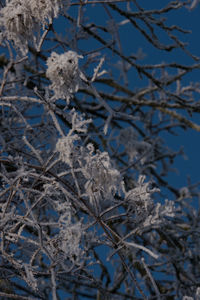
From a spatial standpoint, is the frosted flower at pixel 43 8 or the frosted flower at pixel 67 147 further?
the frosted flower at pixel 43 8

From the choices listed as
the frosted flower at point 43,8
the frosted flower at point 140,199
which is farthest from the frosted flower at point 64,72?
the frosted flower at point 140,199

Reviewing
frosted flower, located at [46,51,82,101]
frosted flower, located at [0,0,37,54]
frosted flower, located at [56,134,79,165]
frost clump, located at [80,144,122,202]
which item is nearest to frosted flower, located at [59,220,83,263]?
frost clump, located at [80,144,122,202]

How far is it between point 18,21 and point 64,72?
32cm

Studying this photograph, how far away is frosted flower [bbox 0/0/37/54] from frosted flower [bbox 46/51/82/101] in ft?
0.69

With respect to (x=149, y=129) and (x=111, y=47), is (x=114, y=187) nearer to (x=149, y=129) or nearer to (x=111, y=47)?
(x=111, y=47)

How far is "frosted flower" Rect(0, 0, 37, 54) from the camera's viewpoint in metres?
1.92

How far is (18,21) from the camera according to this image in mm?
1926

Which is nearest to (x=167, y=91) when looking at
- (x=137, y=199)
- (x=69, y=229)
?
(x=137, y=199)

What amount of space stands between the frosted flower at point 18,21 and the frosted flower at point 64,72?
8.2 inches

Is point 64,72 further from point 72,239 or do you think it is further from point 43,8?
point 72,239

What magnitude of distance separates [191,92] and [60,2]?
2.75 metres

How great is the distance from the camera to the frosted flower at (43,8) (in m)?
1.93

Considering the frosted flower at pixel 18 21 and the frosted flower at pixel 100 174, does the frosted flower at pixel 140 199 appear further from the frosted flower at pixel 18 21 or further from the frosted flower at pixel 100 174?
the frosted flower at pixel 18 21

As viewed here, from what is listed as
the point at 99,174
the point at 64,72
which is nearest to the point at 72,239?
the point at 99,174
